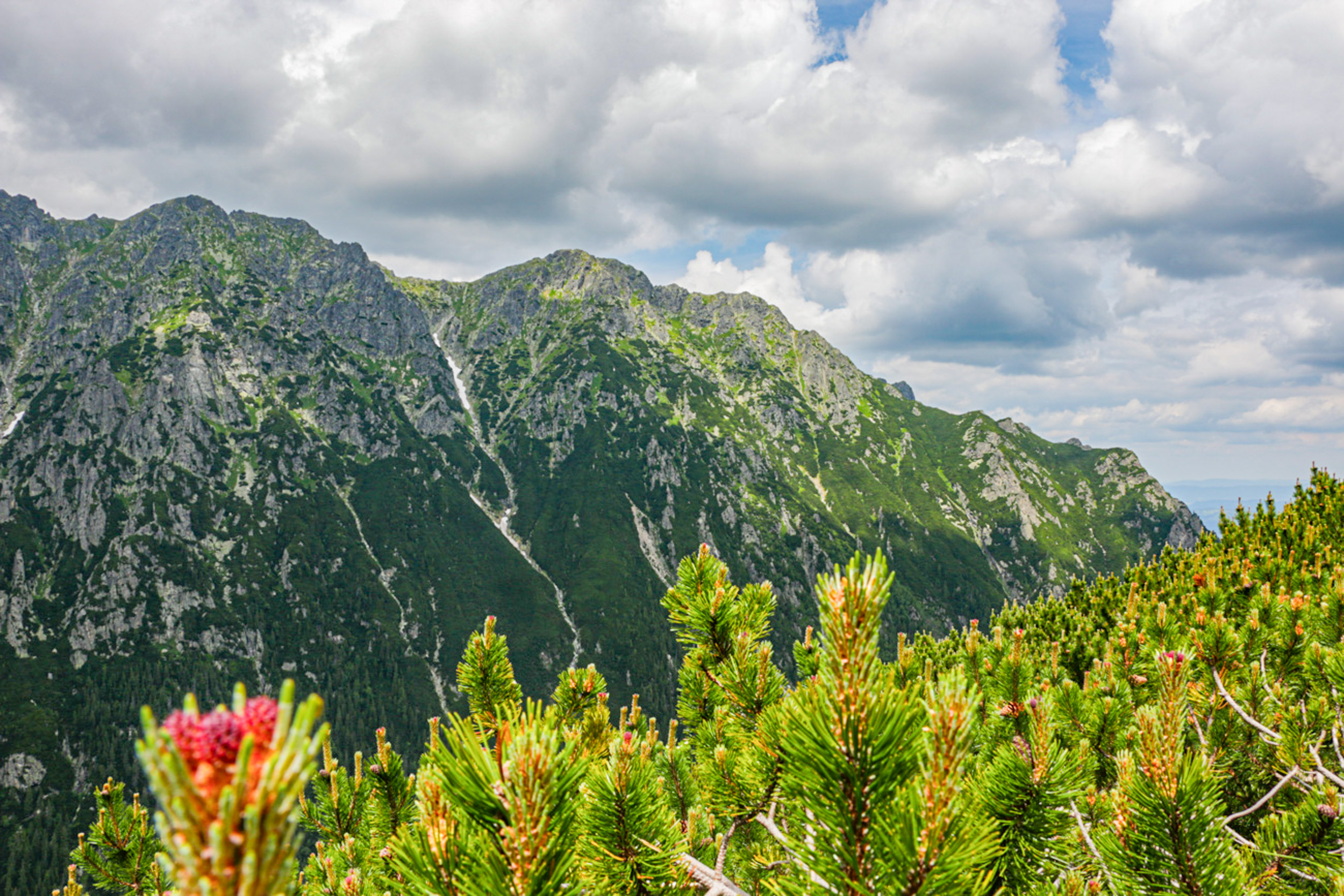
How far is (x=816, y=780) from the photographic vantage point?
241cm

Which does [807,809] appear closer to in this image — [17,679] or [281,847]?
[281,847]

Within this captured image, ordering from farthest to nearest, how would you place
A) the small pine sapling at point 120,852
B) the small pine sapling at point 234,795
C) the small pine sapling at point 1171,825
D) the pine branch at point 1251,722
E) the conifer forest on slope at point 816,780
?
the small pine sapling at point 120,852
the pine branch at point 1251,722
the small pine sapling at point 1171,825
the conifer forest on slope at point 816,780
the small pine sapling at point 234,795

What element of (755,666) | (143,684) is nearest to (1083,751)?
(755,666)

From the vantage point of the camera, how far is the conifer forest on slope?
2191mm

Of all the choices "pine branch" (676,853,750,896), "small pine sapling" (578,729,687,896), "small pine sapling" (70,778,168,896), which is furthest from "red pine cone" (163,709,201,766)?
"small pine sapling" (70,778,168,896)

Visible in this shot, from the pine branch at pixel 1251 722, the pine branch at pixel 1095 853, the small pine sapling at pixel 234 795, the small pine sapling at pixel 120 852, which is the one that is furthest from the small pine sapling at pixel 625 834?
the small pine sapling at pixel 120 852

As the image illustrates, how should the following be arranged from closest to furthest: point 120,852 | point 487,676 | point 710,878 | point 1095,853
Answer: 1. point 710,878
2. point 1095,853
3. point 487,676
4. point 120,852

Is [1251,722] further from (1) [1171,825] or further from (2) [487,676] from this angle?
(2) [487,676]

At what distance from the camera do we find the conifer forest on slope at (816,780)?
2191 mm

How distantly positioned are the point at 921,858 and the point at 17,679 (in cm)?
27084

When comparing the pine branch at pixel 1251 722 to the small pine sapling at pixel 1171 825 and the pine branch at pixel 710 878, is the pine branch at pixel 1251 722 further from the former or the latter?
the pine branch at pixel 710 878

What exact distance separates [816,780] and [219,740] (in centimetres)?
195

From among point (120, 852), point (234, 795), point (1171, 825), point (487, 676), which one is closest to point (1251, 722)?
point (1171, 825)

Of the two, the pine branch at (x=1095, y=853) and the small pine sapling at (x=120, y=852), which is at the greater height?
the pine branch at (x=1095, y=853)
